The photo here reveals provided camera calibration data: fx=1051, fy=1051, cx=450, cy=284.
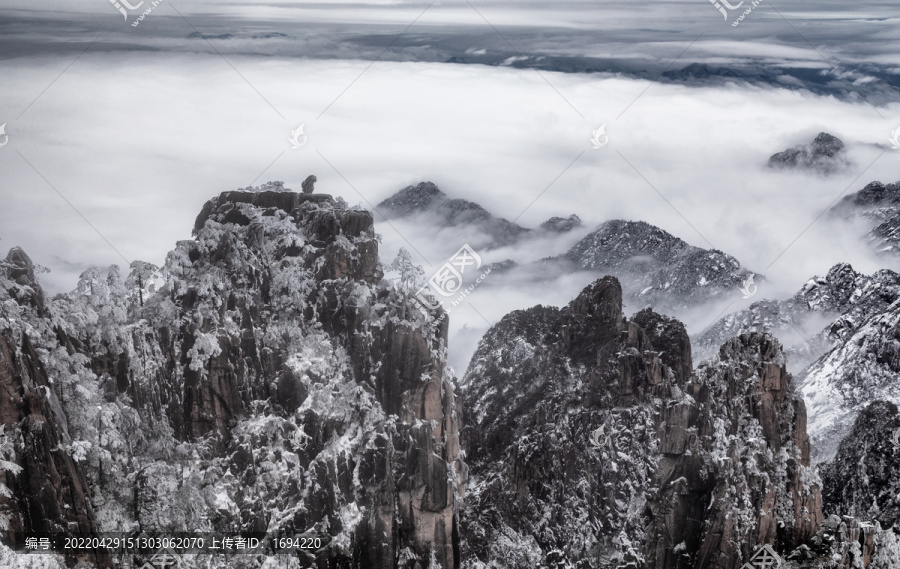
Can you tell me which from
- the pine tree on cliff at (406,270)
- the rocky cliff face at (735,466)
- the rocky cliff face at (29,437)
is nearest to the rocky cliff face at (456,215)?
the pine tree on cliff at (406,270)

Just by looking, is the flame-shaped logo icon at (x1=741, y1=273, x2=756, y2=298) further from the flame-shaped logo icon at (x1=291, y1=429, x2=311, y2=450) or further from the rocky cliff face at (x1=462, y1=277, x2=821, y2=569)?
the flame-shaped logo icon at (x1=291, y1=429, x2=311, y2=450)

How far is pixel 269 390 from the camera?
8906 cm

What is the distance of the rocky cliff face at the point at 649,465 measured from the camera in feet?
333

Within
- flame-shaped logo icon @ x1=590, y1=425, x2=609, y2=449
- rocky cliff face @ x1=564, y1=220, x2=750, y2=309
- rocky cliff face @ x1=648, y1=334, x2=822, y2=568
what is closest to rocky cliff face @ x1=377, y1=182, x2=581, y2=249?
rocky cliff face @ x1=564, y1=220, x2=750, y2=309

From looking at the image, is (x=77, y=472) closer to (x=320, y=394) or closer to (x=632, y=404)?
(x=320, y=394)

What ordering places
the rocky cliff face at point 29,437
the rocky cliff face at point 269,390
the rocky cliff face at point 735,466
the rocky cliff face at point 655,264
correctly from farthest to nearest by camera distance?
the rocky cliff face at point 655,264 → the rocky cliff face at point 735,466 → the rocky cliff face at point 269,390 → the rocky cliff face at point 29,437

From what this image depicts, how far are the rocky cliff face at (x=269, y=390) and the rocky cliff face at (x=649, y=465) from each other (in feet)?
46.4

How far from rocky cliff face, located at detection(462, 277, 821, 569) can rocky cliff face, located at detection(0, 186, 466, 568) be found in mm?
14134

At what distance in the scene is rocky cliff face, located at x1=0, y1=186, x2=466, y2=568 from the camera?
84500 mm

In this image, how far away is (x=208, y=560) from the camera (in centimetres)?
8575

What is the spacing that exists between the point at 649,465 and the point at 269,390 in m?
39.8

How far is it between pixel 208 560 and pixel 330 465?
40.7 ft

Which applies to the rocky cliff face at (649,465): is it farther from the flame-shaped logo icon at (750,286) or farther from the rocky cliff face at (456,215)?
the flame-shaped logo icon at (750,286)

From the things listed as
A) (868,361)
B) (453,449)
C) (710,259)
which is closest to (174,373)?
(453,449)
